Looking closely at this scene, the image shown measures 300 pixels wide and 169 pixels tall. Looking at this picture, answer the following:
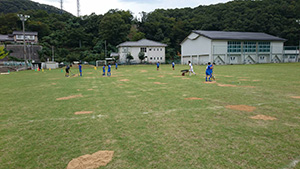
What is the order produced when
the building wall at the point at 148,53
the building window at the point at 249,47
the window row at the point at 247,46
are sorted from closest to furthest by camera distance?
the window row at the point at 247,46
the building window at the point at 249,47
the building wall at the point at 148,53

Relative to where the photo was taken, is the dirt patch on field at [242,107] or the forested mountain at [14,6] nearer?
the dirt patch on field at [242,107]

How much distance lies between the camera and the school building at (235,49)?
50938mm

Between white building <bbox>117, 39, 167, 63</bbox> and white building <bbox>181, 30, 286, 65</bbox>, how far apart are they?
37.9ft

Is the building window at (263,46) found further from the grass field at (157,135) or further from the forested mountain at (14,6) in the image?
the forested mountain at (14,6)

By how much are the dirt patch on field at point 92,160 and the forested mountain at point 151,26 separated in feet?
208

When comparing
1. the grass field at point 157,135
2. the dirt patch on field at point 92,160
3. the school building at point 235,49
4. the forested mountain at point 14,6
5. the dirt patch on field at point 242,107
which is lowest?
the dirt patch on field at point 92,160

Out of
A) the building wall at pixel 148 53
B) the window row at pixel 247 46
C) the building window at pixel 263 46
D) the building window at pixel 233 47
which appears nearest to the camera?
the building window at pixel 233 47

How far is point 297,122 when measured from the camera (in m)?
5.46

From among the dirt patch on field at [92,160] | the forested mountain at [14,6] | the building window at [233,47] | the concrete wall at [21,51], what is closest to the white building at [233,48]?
the building window at [233,47]

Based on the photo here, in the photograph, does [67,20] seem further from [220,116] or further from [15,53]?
[220,116]

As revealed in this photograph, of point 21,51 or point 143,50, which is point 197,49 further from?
point 21,51

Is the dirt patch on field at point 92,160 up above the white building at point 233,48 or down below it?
below

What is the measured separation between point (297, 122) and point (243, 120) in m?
1.39

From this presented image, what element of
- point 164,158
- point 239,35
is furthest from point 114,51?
point 164,158
